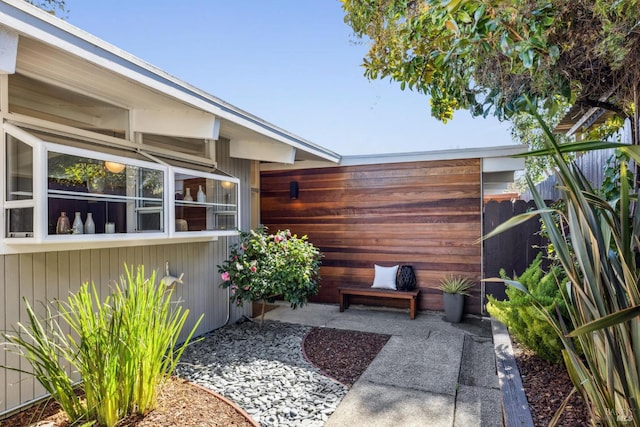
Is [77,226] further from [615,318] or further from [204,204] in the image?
[615,318]

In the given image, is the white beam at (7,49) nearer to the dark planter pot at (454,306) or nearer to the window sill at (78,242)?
the window sill at (78,242)

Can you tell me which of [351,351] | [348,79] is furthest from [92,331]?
[348,79]

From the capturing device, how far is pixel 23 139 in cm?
254

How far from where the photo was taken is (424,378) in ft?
10.8

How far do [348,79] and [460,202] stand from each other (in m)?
5.38

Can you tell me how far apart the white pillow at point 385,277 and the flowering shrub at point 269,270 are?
1.51 metres

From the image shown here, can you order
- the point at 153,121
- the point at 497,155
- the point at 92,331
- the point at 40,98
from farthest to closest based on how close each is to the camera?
the point at 497,155, the point at 153,121, the point at 40,98, the point at 92,331

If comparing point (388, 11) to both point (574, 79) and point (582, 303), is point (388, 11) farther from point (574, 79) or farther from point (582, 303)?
point (582, 303)

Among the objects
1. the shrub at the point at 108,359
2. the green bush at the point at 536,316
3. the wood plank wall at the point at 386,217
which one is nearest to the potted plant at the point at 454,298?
the wood plank wall at the point at 386,217

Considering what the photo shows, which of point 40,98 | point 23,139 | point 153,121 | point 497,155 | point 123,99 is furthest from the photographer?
point 497,155

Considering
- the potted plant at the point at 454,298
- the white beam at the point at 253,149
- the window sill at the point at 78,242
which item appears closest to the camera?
the window sill at the point at 78,242

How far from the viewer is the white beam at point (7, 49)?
1985 mm

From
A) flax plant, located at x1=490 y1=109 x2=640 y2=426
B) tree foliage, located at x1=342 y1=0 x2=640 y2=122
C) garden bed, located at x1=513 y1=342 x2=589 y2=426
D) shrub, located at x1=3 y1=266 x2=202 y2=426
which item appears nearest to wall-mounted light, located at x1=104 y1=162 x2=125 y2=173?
shrub, located at x1=3 y1=266 x2=202 y2=426

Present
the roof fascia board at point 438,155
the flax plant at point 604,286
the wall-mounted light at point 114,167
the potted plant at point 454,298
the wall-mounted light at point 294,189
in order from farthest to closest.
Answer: the wall-mounted light at point 294,189
the roof fascia board at point 438,155
the potted plant at point 454,298
the wall-mounted light at point 114,167
the flax plant at point 604,286
